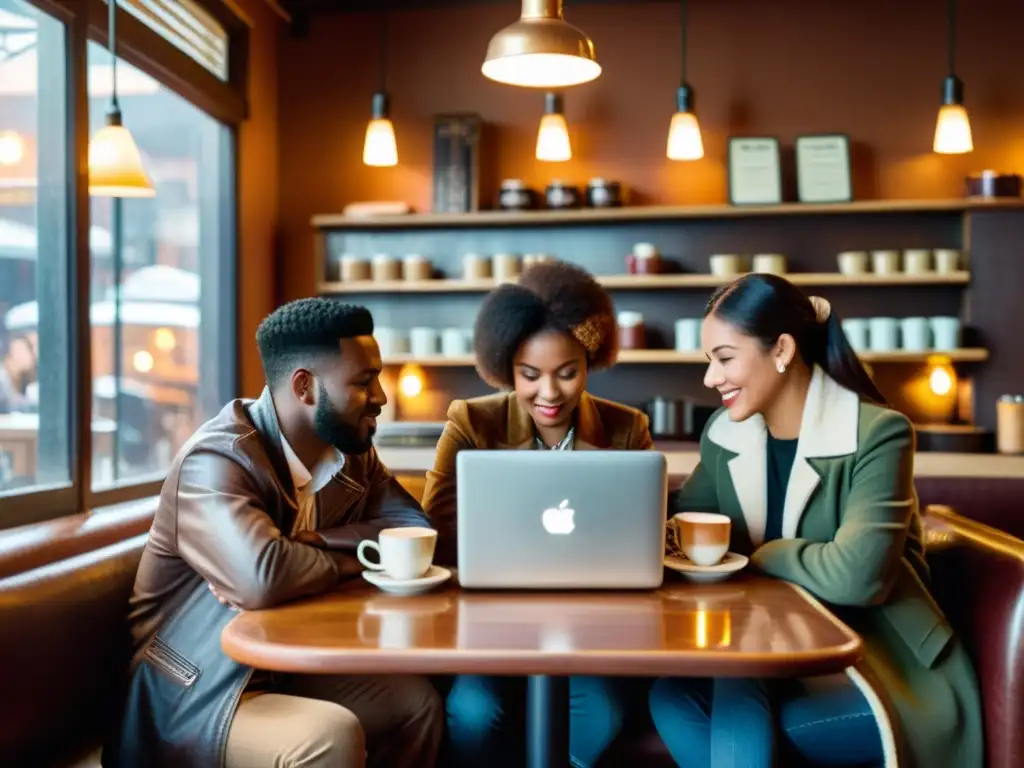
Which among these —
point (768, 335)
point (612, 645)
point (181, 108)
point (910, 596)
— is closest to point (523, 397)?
point (768, 335)

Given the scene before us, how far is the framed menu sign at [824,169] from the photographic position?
4.51m

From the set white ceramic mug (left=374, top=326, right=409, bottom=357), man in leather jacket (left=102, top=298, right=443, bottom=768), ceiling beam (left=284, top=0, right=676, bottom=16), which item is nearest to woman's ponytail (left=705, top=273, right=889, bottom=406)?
man in leather jacket (left=102, top=298, right=443, bottom=768)

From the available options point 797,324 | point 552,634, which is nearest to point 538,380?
point 797,324

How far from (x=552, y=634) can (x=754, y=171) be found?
11.6 feet

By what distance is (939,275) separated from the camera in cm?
430

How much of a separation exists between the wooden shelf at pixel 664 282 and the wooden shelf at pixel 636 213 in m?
0.26

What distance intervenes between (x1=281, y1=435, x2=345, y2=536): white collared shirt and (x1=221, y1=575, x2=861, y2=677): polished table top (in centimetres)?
28

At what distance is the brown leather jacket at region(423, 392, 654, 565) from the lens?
7.85 feet

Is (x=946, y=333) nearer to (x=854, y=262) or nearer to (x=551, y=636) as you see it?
(x=854, y=262)

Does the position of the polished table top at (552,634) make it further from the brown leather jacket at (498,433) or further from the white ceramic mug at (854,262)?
the white ceramic mug at (854,262)

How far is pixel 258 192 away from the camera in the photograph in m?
4.79

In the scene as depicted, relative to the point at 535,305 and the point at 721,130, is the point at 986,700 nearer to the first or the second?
the point at 535,305

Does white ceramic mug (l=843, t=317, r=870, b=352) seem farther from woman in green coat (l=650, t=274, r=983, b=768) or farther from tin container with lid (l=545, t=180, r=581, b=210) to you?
woman in green coat (l=650, t=274, r=983, b=768)

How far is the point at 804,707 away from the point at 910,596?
285 millimetres
